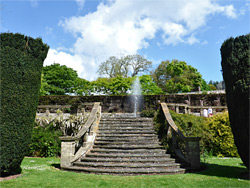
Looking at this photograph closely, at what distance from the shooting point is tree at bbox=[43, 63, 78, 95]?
1441 inches

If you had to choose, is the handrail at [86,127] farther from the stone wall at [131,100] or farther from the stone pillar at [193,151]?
the stone wall at [131,100]

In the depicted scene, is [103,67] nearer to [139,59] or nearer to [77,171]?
[139,59]

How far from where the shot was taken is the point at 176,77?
42.8 m

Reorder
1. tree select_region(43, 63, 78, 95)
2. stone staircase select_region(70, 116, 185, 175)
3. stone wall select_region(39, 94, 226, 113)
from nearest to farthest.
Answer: stone staircase select_region(70, 116, 185, 175)
stone wall select_region(39, 94, 226, 113)
tree select_region(43, 63, 78, 95)

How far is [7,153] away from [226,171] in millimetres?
7086

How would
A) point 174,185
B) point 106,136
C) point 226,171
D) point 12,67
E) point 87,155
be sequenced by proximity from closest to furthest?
point 174,185, point 12,67, point 226,171, point 87,155, point 106,136

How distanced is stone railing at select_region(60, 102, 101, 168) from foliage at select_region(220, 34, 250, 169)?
5.89m

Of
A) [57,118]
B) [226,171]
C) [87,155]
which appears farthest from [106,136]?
[226,171]

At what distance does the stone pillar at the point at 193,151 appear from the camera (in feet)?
26.8

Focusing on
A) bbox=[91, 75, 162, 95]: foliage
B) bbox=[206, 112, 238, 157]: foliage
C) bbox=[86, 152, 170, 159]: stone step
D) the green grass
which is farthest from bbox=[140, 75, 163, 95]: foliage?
the green grass

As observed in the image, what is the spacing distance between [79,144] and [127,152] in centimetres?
246

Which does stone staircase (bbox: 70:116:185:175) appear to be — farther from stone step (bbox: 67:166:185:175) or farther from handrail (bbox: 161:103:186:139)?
handrail (bbox: 161:103:186:139)

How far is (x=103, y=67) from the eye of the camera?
42219 mm

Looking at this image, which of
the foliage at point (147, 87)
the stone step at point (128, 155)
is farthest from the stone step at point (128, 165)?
the foliage at point (147, 87)
